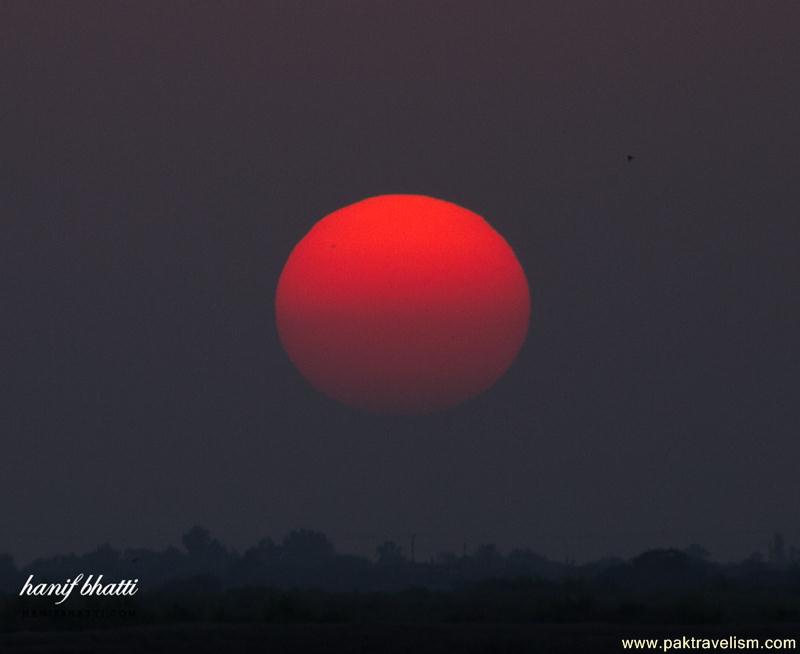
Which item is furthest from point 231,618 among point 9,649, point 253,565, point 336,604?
point 253,565

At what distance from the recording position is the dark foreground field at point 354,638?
4691 cm

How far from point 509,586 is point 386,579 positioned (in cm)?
7837

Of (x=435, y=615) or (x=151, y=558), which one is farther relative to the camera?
(x=151, y=558)

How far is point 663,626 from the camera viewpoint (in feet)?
173

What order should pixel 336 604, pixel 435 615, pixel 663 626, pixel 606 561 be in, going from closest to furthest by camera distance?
1. pixel 663 626
2. pixel 435 615
3. pixel 336 604
4. pixel 606 561

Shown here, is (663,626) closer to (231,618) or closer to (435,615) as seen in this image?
(435,615)

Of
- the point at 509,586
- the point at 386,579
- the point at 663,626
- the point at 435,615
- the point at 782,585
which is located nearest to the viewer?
the point at 663,626

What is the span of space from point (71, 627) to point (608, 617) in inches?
655

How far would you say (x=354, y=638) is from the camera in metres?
48.2

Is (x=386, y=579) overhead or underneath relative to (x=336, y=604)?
overhead

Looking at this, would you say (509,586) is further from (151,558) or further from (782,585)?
(151,558)

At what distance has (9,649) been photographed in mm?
46031

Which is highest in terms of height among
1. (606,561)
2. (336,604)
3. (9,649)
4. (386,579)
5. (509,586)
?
(606,561)

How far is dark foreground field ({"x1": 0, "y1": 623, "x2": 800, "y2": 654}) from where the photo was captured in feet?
154
